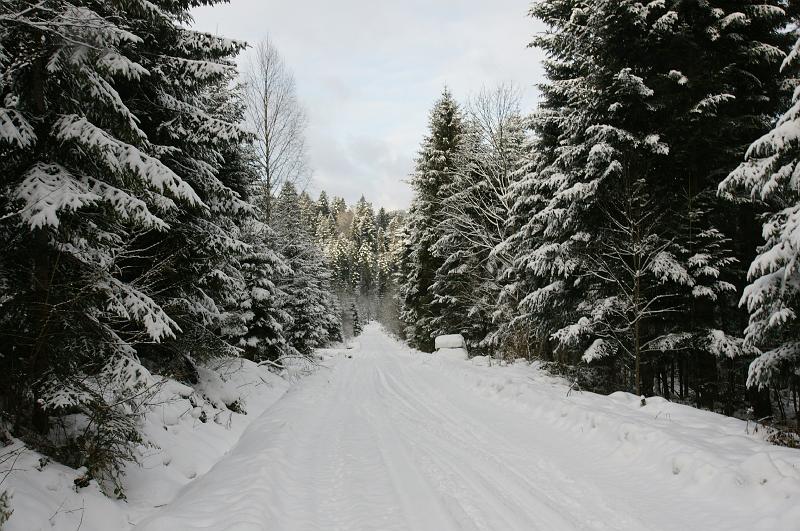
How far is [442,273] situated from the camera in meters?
23.9

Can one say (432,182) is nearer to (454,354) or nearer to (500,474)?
(454,354)

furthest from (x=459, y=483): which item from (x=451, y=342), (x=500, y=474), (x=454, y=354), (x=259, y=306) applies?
(x=451, y=342)

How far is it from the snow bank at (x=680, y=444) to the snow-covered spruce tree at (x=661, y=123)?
256cm

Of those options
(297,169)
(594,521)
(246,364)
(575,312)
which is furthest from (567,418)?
(297,169)

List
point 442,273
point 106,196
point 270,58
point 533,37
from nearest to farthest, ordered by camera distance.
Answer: point 106,196 → point 533,37 → point 270,58 → point 442,273

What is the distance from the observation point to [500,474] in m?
5.24

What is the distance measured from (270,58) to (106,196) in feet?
48.0

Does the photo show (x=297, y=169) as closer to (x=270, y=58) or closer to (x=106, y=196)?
(x=270, y=58)

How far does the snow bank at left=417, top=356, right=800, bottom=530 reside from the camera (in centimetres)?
423

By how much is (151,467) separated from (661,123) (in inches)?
498

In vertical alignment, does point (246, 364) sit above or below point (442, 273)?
below

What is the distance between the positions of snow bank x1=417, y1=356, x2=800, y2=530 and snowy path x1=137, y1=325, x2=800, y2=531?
1.0 inches

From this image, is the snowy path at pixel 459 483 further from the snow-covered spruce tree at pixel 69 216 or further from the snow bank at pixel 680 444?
the snow-covered spruce tree at pixel 69 216

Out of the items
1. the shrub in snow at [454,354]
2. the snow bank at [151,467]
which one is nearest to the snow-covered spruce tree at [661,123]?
the shrub in snow at [454,354]
